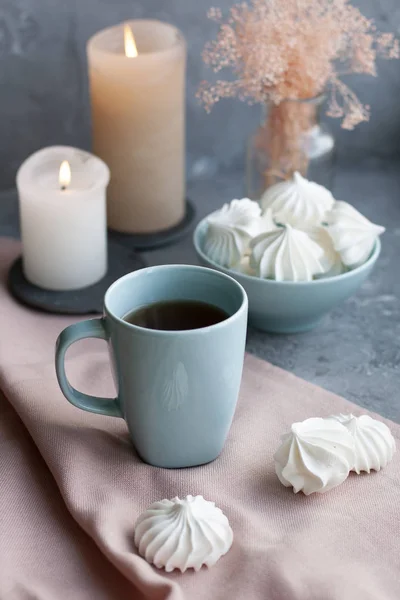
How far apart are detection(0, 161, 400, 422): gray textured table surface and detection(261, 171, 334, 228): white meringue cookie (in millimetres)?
110

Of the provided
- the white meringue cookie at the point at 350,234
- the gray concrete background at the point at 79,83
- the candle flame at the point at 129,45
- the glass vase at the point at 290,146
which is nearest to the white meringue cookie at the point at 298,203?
the white meringue cookie at the point at 350,234

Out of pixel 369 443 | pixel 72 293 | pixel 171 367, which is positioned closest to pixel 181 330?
pixel 171 367

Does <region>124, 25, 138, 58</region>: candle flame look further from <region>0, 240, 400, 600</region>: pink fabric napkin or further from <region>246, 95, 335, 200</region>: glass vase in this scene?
<region>0, 240, 400, 600</region>: pink fabric napkin

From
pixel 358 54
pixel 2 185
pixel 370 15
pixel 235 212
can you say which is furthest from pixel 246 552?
pixel 370 15

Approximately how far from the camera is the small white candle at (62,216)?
→ 833mm

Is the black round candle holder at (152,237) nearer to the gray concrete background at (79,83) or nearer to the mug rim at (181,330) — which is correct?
the gray concrete background at (79,83)

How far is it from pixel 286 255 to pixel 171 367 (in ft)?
0.70

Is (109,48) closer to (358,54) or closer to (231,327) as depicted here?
(358,54)

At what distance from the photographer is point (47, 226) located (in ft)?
2.76

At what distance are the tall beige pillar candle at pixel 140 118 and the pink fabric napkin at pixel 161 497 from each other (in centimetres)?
29

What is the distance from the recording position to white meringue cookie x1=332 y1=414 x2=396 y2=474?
2.01ft

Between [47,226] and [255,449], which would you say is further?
[47,226]

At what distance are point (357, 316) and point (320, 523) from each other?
1.02 ft

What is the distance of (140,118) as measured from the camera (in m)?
0.92
